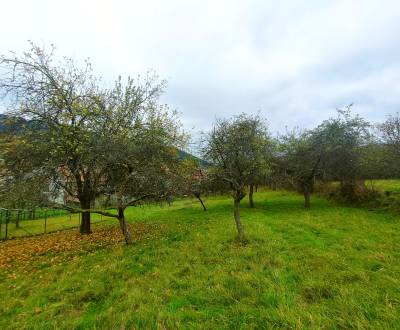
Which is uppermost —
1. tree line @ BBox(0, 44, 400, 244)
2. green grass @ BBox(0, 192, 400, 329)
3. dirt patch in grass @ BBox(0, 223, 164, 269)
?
tree line @ BBox(0, 44, 400, 244)

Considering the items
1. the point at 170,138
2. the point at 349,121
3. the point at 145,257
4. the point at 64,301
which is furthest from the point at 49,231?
the point at 349,121

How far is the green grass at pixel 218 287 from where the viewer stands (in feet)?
14.8

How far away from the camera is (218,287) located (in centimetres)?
582

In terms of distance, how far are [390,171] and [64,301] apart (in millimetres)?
22765

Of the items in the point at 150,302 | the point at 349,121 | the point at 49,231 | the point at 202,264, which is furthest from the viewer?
the point at 349,121

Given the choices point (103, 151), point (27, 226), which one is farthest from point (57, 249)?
point (27, 226)

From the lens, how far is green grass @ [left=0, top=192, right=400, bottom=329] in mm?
4516

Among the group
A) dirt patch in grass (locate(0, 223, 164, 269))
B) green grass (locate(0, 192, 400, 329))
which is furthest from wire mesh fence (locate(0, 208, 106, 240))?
green grass (locate(0, 192, 400, 329))

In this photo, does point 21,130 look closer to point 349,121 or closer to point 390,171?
point 349,121

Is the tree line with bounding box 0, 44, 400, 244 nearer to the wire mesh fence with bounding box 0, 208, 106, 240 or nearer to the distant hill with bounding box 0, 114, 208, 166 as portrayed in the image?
the distant hill with bounding box 0, 114, 208, 166

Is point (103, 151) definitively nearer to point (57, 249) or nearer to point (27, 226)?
point (57, 249)

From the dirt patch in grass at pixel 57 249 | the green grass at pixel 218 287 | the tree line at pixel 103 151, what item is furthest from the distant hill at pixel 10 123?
the green grass at pixel 218 287

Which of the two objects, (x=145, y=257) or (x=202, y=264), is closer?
(x=202, y=264)

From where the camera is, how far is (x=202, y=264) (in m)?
7.80
